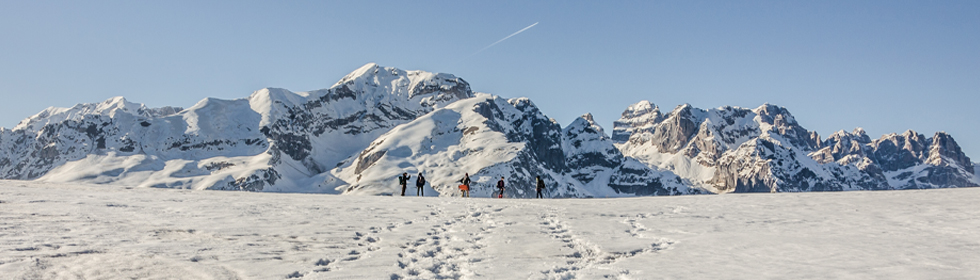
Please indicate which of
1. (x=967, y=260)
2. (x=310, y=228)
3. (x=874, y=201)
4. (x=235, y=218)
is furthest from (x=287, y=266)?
(x=874, y=201)

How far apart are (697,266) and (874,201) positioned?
69.0 ft

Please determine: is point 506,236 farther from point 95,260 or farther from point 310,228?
point 95,260

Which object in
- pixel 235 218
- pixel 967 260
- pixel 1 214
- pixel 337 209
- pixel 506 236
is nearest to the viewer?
pixel 967 260

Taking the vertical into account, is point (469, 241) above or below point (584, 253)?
above

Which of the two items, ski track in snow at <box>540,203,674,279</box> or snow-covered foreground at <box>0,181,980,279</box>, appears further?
ski track in snow at <box>540,203,674,279</box>

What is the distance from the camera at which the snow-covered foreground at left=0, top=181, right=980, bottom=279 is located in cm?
1262

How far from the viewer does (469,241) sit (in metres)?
16.7

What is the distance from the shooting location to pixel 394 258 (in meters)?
13.9

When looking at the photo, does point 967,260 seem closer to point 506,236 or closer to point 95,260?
point 506,236

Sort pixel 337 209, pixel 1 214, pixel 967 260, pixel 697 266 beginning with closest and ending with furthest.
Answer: pixel 697 266
pixel 967 260
pixel 1 214
pixel 337 209

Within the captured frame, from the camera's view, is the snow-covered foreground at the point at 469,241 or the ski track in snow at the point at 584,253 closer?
the snow-covered foreground at the point at 469,241

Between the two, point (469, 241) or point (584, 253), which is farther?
point (469, 241)

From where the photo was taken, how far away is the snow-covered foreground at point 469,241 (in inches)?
497

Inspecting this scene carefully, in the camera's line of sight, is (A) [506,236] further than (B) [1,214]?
No
